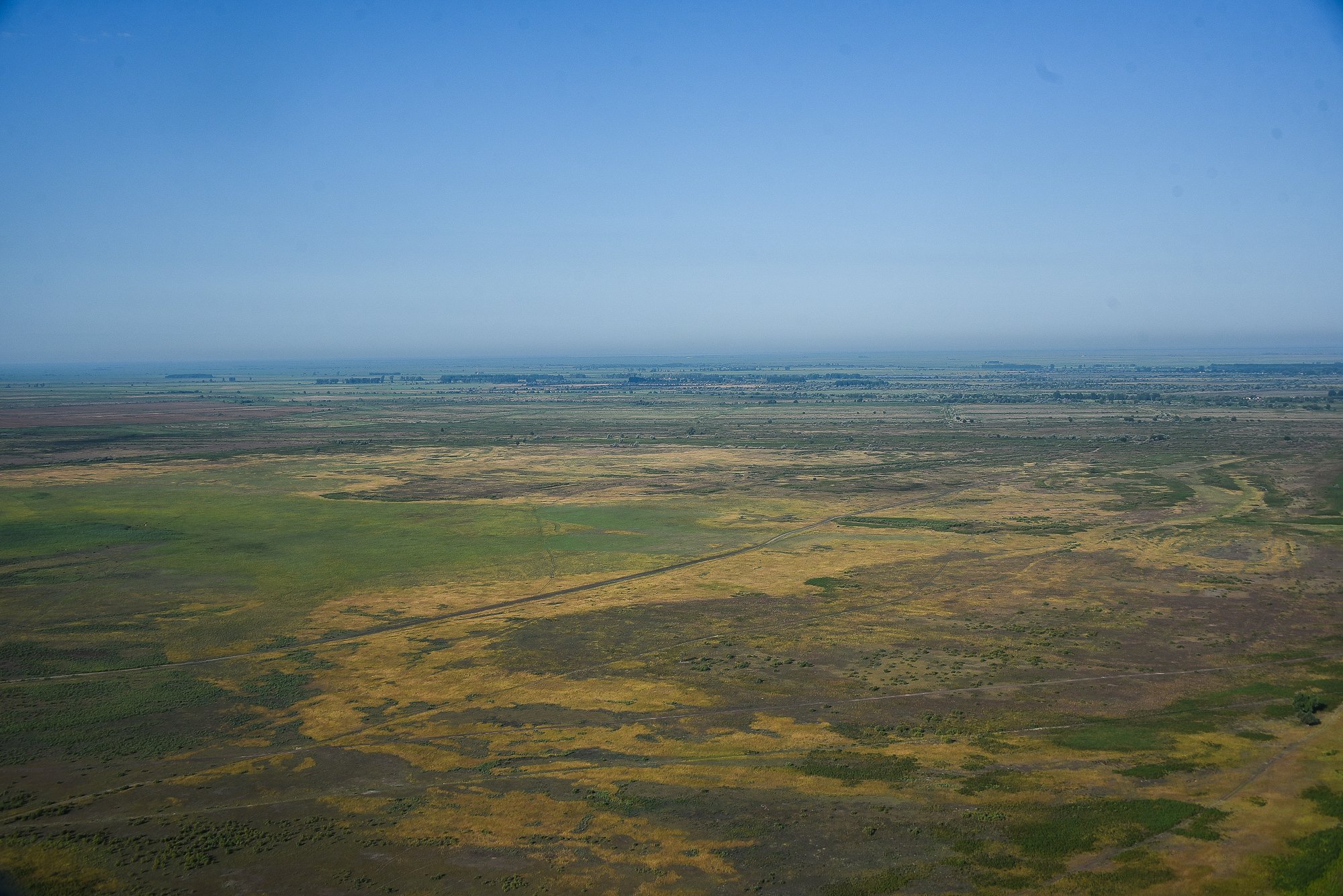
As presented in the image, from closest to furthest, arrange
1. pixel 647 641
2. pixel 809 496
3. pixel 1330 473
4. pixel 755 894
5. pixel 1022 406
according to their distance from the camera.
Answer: pixel 755 894
pixel 647 641
pixel 809 496
pixel 1330 473
pixel 1022 406

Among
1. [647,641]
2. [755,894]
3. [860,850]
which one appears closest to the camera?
[755,894]

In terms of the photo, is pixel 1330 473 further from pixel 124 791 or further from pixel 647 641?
pixel 124 791

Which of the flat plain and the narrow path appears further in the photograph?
the narrow path

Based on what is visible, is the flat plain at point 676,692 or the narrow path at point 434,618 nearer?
the flat plain at point 676,692

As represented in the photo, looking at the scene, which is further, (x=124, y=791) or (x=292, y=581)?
(x=292, y=581)

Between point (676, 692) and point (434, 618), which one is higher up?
point (434, 618)

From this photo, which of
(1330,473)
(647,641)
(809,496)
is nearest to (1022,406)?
(1330,473)

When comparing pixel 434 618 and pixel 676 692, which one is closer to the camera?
pixel 676 692
